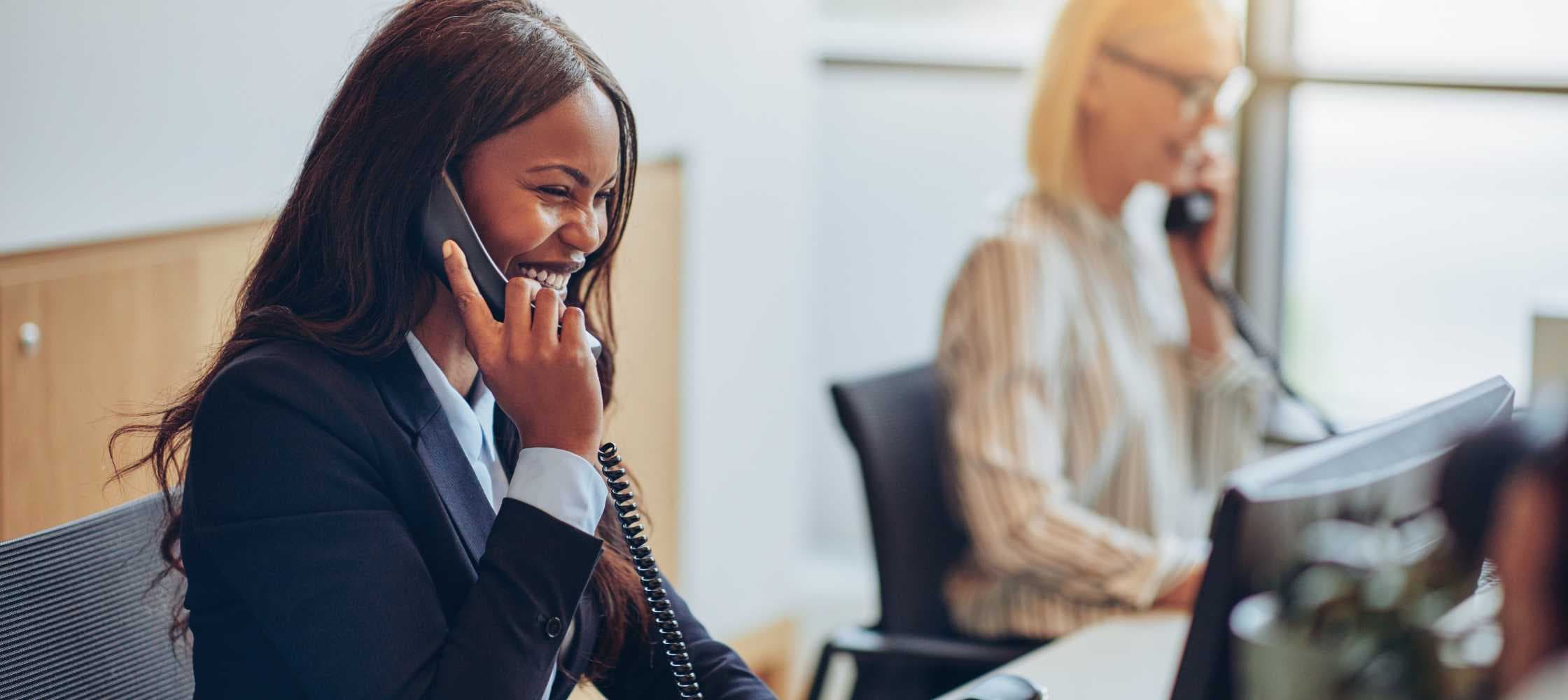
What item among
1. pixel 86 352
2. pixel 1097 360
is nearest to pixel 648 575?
pixel 86 352

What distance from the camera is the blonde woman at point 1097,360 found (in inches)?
76.5

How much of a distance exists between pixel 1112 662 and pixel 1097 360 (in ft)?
1.89

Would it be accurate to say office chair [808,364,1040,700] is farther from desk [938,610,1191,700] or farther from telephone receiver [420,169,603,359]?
telephone receiver [420,169,603,359]

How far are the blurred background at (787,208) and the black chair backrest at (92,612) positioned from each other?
57cm

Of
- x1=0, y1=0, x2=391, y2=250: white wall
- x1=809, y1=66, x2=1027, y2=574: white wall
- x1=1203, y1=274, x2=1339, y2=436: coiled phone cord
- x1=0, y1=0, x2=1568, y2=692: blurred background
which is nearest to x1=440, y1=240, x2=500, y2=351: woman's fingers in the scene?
x1=0, y1=0, x2=391, y2=250: white wall

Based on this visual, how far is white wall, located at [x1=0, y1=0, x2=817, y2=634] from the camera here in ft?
5.74

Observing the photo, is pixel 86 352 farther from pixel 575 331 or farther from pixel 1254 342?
pixel 1254 342

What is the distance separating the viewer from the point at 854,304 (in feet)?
12.1

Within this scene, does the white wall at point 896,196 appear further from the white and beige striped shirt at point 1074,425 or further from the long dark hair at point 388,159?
the long dark hair at point 388,159

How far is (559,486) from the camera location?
1.11m

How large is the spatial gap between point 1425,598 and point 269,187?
1.69m

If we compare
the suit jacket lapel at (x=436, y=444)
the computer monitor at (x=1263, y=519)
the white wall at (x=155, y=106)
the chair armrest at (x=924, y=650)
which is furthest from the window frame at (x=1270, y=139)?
the suit jacket lapel at (x=436, y=444)

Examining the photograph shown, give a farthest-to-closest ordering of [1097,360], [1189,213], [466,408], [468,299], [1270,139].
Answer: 1. [1270,139]
2. [1189,213]
3. [1097,360]
4. [466,408]
5. [468,299]

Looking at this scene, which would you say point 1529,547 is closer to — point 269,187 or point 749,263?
point 269,187
